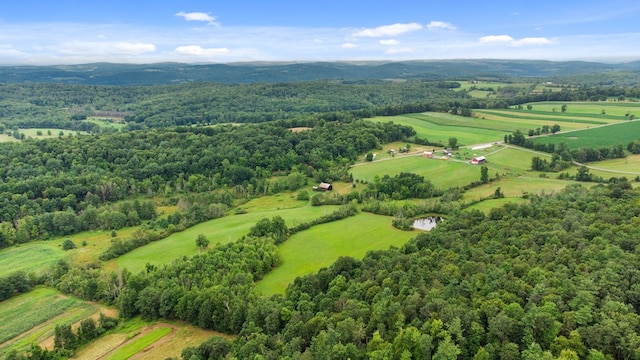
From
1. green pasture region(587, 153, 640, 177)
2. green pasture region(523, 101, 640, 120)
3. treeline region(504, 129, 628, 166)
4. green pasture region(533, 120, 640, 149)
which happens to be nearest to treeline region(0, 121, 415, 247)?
green pasture region(533, 120, 640, 149)

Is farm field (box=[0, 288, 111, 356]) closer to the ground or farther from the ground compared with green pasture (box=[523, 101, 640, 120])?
closer to the ground

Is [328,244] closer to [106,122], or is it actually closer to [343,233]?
[343,233]

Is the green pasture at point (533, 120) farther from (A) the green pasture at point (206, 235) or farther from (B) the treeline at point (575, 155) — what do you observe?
(A) the green pasture at point (206, 235)

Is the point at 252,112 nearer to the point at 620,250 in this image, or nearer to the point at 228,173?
the point at 228,173

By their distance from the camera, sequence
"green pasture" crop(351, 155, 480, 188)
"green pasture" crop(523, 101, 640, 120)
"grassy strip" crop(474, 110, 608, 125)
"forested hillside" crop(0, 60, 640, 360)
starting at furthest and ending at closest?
"green pasture" crop(523, 101, 640, 120)
"grassy strip" crop(474, 110, 608, 125)
"green pasture" crop(351, 155, 480, 188)
"forested hillside" crop(0, 60, 640, 360)

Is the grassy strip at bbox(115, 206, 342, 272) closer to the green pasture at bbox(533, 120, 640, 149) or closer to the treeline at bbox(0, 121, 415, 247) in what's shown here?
the treeline at bbox(0, 121, 415, 247)

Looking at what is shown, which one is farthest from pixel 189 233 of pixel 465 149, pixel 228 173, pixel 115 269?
pixel 465 149
